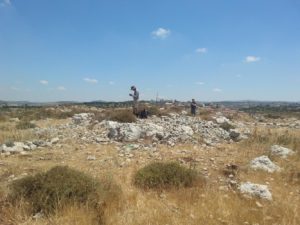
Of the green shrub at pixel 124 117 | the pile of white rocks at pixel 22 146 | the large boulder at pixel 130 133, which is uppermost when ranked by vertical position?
the green shrub at pixel 124 117

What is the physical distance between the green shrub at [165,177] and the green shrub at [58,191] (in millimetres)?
940

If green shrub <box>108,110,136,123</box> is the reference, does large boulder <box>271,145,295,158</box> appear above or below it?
below

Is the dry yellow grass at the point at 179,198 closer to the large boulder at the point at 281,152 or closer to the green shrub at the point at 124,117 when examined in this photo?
the large boulder at the point at 281,152

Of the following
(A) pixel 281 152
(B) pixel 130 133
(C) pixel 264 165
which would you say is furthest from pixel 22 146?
(A) pixel 281 152

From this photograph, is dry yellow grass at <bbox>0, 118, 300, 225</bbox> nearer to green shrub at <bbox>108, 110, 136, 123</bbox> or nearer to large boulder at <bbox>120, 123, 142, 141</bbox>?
large boulder at <bbox>120, 123, 142, 141</bbox>

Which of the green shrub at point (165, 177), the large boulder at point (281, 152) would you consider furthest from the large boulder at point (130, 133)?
the green shrub at point (165, 177)

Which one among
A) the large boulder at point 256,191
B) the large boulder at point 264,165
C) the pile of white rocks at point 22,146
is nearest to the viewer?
the large boulder at point 256,191

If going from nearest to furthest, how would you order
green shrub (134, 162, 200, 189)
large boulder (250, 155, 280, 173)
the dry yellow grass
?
the dry yellow grass → green shrub (134, 162, 200, 189) → large boulder (250, 155, 280, 173)

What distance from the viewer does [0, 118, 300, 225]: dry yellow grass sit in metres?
4.97

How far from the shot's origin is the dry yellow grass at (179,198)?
497cm

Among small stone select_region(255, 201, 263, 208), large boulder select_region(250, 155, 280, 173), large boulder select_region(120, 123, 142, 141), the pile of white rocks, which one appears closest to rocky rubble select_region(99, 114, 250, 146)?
large boulder select_region(120, 123, 142, 141)

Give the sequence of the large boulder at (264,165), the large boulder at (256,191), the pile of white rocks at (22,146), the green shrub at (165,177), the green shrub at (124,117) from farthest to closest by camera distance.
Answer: the green shrub at (124,117), the pile of white rocks at (22,146), the large boulder at (264,165), the green shrub at (165,177), the large boulder at (256,191)

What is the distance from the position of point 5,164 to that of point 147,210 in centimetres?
523

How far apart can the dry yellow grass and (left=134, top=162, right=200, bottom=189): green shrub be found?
0.27 m
